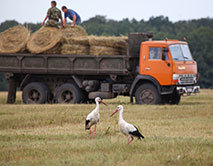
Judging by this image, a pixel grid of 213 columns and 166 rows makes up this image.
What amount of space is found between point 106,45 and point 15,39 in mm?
4259

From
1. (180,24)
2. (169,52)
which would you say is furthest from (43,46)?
(180,24)

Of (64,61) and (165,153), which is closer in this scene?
(165,153)

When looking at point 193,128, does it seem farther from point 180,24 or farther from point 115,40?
point 180,24

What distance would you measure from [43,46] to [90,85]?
2638 mm

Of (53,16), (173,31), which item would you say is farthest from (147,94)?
(173,31)

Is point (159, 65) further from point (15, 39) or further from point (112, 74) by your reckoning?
point (15, 39)

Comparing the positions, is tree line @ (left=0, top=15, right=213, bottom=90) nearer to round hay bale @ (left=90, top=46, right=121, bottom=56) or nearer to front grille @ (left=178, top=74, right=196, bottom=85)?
round hay bale @ (left=90, top=46, right=121, bottom=56)

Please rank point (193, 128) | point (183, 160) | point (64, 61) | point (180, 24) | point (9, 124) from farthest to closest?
point (180, 24), point (64, 61), point (9, 124), point (193, 128), point (183, 160)

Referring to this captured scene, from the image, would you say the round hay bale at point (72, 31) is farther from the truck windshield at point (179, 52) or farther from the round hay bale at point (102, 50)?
the truck windshield at point (179, 52)

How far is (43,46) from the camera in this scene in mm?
25156

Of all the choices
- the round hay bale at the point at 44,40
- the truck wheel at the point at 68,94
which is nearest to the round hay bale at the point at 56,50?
the round hay bale at the point at 44,40

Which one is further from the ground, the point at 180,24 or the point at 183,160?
the point at 180,24

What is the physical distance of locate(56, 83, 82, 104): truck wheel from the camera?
2512 centimetres

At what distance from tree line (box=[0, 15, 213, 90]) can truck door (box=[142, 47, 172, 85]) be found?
50.2 meters
